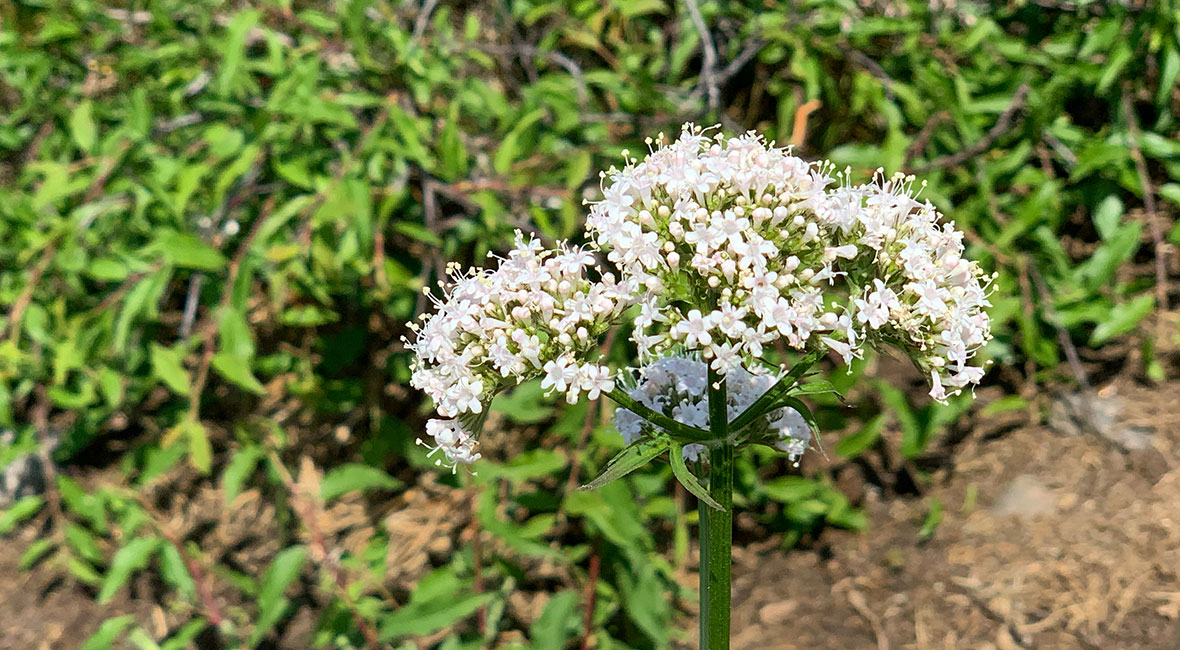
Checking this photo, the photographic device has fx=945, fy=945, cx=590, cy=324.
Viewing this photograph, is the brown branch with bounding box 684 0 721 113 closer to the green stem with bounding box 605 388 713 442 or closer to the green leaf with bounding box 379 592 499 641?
the green leaf with bounding box 379 592 499 641

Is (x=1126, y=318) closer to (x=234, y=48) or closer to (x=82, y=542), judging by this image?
(x=234, y=48)

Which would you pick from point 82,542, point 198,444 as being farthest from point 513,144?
point 82,542

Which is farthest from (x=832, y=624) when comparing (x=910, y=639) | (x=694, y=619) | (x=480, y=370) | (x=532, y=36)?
(x=532, y=36)

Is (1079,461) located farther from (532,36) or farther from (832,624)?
(532,36)

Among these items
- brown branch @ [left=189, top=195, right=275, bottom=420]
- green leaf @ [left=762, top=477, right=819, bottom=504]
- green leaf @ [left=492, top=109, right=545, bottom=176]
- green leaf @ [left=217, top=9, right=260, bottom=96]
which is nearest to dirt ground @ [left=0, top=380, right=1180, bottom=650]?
green leaf @ [left=762, top=477, right=819, bottom=504]

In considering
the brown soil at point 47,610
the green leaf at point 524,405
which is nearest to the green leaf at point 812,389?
the green leaf at point 524,405

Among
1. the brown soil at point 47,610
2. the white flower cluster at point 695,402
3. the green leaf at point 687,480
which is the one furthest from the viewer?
the brown soil at point 47,610

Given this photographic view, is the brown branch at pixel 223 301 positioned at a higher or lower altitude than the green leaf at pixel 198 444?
higher

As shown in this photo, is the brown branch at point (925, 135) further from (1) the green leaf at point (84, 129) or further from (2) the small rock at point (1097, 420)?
(1) the green leaf at point (84, 129)

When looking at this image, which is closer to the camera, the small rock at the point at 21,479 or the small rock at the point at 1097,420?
the small rock at the point at 1097,420
